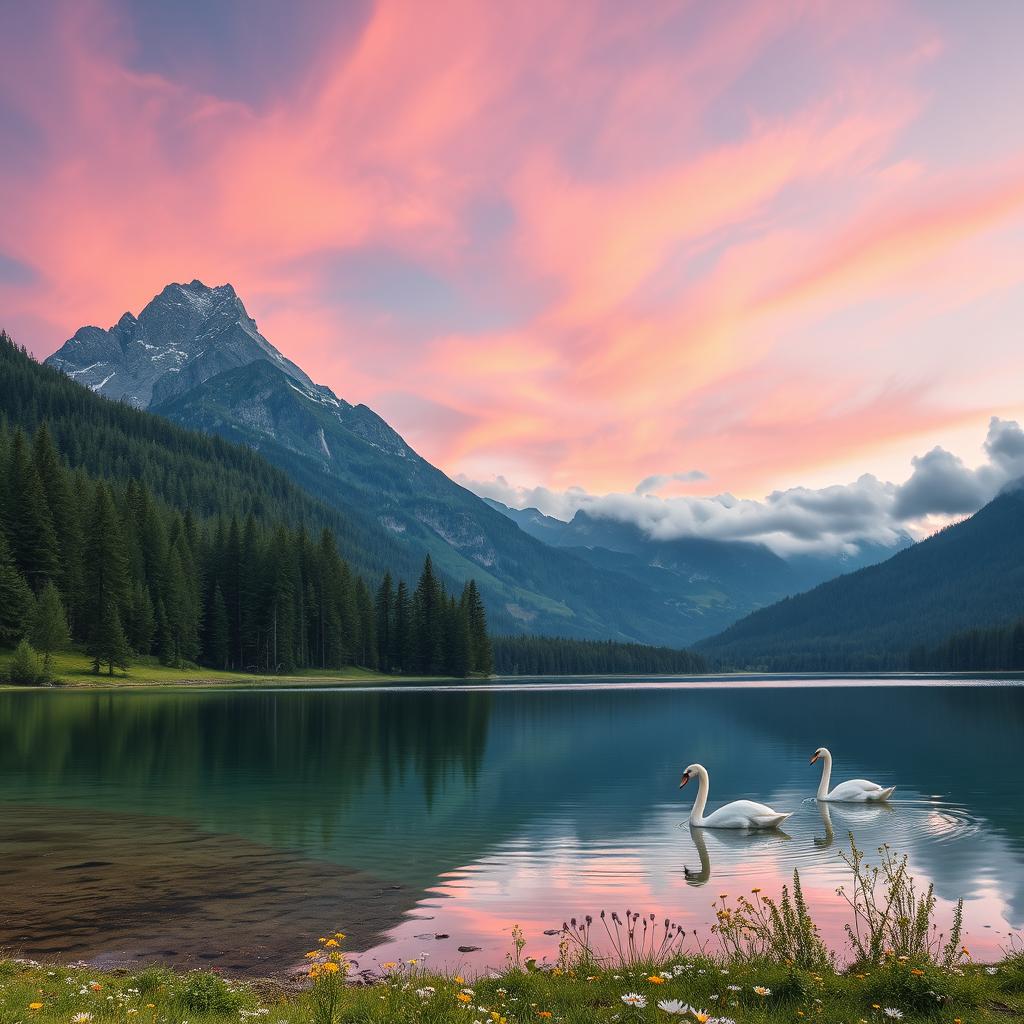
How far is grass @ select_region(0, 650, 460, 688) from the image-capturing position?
342ft

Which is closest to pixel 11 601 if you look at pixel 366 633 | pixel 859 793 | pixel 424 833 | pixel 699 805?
pixel 366 633

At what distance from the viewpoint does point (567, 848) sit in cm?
2519

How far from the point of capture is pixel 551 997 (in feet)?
38.6

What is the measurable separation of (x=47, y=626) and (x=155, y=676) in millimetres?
20844

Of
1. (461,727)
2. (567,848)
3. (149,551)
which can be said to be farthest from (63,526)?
(567,848)

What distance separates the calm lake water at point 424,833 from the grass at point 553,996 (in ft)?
8.37

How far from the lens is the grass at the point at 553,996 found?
34.2ft

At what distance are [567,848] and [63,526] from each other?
117 m

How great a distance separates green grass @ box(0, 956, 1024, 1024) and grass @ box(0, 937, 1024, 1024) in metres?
0.02

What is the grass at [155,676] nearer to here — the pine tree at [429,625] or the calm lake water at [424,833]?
the pine tree at [429,625]

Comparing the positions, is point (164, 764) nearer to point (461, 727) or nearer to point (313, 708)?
point (461, 727)

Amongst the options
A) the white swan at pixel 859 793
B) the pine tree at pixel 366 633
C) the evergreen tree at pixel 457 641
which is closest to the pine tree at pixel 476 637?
the evergreen tree at pixel 457 641

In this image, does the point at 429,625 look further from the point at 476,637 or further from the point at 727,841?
the point at 727,841

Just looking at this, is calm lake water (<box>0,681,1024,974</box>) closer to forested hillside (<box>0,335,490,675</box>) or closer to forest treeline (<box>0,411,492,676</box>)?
forested hillside (<box>0,335,490,675</box>)
